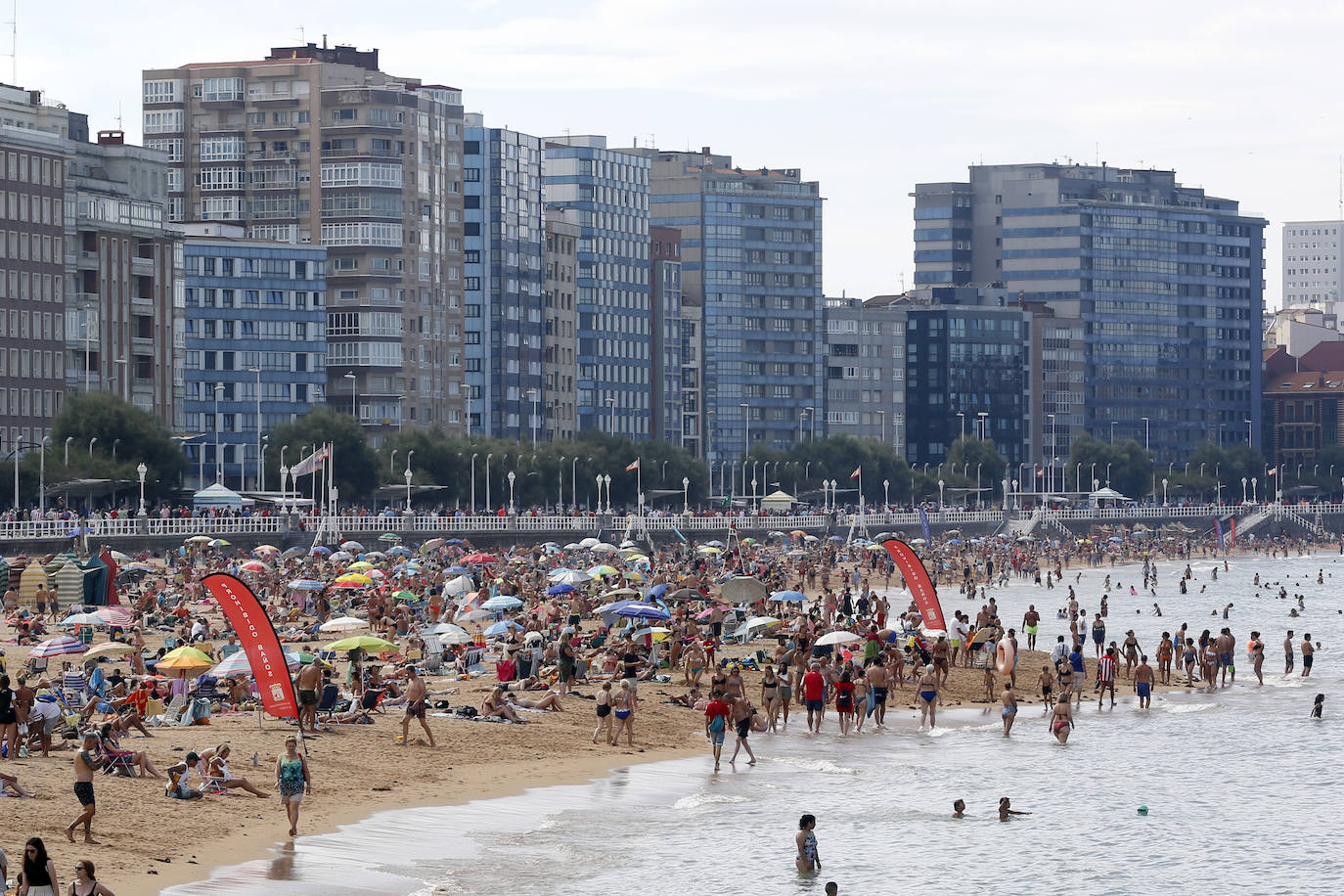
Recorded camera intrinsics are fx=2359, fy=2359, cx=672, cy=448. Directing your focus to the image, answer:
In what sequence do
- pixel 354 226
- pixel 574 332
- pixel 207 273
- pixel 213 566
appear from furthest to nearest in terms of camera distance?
1. pixel 574 332
2. pixel 354 226
3. pixel 207 273
4. pixel 213 566

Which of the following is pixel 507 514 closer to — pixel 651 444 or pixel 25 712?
pixel 651 444

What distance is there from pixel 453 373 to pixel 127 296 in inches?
1658

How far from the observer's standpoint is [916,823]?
36938 mm

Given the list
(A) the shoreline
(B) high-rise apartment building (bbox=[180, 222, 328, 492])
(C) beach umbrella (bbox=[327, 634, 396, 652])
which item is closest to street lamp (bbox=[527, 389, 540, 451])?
(B) high-rise apartment building (bbox=[180, 222, 328, 492])

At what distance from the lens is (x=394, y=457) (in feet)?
434

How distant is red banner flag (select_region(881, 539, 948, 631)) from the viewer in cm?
5331

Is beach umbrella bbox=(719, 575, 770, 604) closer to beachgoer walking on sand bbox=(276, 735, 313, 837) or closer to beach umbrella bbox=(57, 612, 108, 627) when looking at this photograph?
beach umbrella bbox=(57, 612, 108, 627)

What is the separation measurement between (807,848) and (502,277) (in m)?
143

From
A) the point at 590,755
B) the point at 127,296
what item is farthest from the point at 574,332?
the point at 590,755

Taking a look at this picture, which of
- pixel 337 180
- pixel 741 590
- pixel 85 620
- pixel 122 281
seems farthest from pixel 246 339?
pixel 85 620

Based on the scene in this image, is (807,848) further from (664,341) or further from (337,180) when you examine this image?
(664,341)

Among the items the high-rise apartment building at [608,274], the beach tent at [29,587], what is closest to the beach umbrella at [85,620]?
the beach tent at [29,587]

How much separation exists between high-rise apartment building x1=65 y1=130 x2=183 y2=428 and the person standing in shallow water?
94107 millimetres

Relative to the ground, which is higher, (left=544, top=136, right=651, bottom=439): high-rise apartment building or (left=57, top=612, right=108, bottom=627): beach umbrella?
(left=544, top=136, right=651, bottom=439): high-rise apartment building
